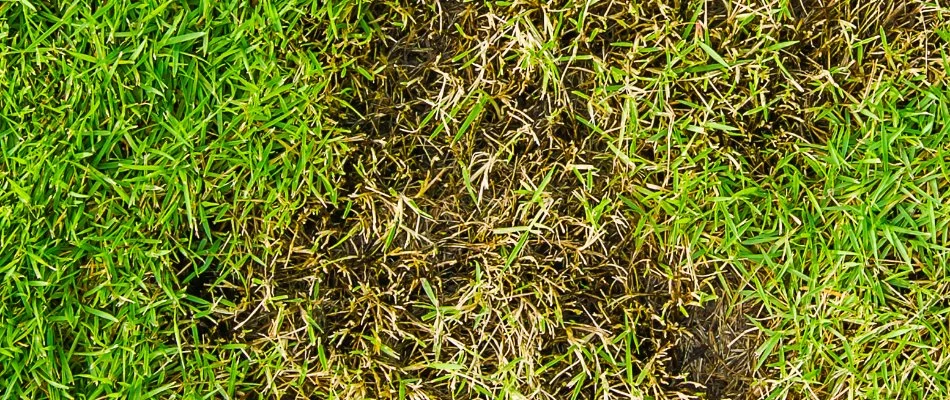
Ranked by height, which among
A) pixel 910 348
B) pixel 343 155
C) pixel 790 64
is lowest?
pixel 910 348

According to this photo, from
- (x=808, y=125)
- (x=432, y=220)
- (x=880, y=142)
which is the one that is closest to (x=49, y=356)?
(x=432, y=220)

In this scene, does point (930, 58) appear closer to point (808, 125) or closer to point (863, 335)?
point (808, 125)

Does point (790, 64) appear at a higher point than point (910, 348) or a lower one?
higher

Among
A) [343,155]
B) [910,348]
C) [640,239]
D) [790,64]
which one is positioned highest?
[790,64]

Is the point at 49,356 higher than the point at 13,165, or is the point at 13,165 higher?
the point at 13,165

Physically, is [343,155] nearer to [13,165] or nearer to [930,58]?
[13,165]

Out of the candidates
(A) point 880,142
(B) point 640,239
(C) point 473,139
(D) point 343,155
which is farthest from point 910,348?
(D) point 343,155
